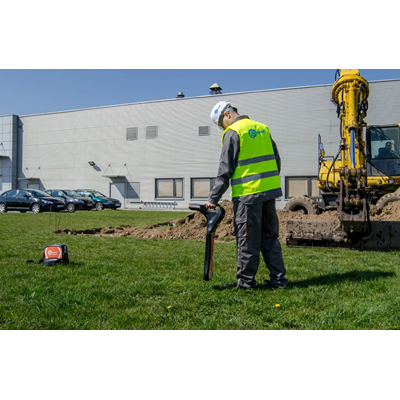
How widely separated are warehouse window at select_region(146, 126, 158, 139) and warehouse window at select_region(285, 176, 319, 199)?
472 inches

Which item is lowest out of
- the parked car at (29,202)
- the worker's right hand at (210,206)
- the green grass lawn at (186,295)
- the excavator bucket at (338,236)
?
the green grass lawn at (186,295)

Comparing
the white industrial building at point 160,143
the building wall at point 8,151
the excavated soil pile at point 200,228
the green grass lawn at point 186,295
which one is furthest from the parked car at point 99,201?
the green grass lawn at point 186,295

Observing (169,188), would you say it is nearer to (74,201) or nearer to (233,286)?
(74,201)

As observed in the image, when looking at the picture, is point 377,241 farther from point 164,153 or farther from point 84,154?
point 84,154

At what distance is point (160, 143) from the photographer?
34.7 meters

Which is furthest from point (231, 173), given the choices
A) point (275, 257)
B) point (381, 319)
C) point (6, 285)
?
point (6, 285)

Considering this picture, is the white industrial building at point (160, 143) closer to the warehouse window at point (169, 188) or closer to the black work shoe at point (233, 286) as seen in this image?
the warehouse window at point (169, 188)

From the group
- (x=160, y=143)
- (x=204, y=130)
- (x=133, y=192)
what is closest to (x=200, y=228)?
(x=204, y=130)

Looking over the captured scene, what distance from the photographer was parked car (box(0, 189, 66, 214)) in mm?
23984

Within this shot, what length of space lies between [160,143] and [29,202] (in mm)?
13449

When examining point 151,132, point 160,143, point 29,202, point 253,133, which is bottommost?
point 29,202

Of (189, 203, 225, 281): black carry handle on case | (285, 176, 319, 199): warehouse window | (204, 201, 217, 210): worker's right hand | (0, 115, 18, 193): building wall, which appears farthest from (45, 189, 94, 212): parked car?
(204, 201, 217, 210): worker's right hand

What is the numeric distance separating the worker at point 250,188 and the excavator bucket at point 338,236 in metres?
3.44

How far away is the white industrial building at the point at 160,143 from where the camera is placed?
29.5 m
